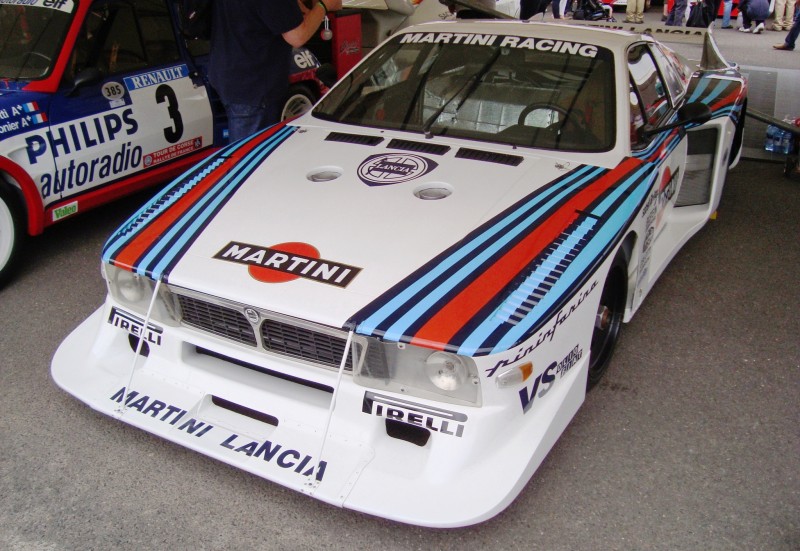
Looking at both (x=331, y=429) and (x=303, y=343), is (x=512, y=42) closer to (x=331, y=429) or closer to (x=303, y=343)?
(x=303, y=343)

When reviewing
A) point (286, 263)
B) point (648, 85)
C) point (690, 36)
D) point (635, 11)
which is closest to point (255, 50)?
point (286, 263)

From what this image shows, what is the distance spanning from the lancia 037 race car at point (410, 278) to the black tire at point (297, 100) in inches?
74.4

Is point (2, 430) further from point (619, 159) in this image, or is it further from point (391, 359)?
point (619, 159)

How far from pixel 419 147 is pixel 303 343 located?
123cm

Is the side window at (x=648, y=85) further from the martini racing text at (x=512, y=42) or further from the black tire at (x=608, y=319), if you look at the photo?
the black tire at (x=608, y=319)

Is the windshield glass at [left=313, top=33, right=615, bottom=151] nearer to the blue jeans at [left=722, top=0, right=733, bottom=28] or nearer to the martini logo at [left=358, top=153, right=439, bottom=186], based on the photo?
the martini logo at [left=358, top=153, right=439, bottom=186]

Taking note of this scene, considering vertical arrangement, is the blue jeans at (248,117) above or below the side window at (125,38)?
below

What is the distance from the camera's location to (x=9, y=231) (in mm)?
3686

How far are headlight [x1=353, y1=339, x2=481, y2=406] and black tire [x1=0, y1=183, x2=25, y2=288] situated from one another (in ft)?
8.07

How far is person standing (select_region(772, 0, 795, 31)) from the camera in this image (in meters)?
13.8

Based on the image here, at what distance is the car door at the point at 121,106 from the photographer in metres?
3.83

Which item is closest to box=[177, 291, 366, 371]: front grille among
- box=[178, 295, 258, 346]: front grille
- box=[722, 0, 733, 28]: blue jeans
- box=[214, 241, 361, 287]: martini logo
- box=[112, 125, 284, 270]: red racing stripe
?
box=[178, 295, 258, 346]: front grille

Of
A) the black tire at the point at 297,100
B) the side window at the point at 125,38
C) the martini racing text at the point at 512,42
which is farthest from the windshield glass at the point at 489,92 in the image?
the black tire at the point at 297,100

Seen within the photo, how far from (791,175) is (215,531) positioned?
16.2ft
